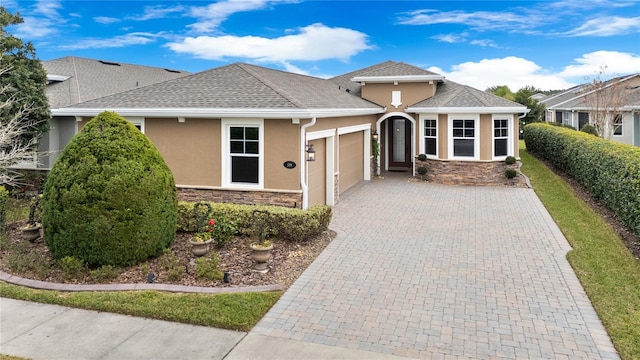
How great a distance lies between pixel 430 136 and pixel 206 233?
13.3 meters

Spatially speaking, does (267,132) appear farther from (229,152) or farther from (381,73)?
(381,73)

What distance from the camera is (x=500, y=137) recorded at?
18547 mm

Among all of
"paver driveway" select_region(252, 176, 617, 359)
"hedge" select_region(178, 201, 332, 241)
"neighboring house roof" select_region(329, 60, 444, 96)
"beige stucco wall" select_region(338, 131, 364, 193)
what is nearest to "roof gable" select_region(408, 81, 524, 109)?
"neighboring house roof" select_region(329, 60, 444, 96)

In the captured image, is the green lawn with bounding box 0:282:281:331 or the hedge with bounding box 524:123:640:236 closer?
the green lawn with bounding box 0:282:281:331

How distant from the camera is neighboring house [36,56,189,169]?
17.0 m

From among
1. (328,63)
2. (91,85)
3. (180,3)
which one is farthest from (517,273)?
(328,63)

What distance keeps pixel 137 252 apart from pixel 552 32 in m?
24.6

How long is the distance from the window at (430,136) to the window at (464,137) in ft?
2.69

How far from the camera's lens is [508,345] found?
18.1 feet

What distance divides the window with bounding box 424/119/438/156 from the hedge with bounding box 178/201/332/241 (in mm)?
10322

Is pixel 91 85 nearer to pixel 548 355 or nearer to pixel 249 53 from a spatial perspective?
pixel 249 53

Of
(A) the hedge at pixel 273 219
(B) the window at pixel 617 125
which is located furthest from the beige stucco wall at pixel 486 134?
(B) the window at pixel 617 125

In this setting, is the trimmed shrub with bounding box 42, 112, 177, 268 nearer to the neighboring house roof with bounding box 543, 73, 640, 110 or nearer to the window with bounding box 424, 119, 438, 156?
the window with bounding box 424, 119, 438, 156

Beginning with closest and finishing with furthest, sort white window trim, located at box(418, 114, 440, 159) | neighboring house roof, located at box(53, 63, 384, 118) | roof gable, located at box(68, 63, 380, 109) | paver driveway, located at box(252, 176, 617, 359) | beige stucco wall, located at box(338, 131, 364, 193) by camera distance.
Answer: paver driveway, located at box(252, 176, 617, 359) → neighboring house roof, located at box(53, 63, 384, 118) → roof gable, located at box(68, 63, 380, 109) → beige stucco wall, located at box(338, 131, 364, 193) → white window trim, located at box(418, 114, 440, 159)
